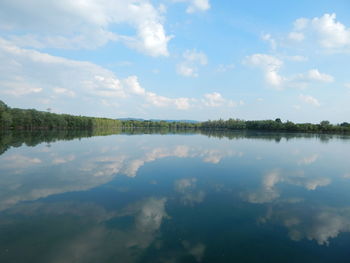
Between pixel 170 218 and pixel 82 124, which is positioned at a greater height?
pixel 82 124

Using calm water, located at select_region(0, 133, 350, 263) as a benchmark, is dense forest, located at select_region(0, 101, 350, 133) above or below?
above

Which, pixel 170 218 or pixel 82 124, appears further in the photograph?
pixel 82 124

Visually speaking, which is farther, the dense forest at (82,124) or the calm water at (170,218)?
the dense forest at (82,124)

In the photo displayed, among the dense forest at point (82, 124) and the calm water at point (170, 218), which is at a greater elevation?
the dense forest at point (82, 124)

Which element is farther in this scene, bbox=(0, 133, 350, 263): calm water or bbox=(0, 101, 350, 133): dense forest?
bbox=(0, 101, 350, 133): dense forest

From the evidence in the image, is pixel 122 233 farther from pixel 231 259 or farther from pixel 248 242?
pixel 248 242

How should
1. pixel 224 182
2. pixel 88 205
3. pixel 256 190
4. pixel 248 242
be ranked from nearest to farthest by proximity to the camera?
pixel 248 242
pixel 88 205
pixel 256 190
pixel 224 182

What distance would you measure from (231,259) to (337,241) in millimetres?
3715

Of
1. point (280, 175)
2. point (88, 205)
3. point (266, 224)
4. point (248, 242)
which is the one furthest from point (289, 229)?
point (280, 175)

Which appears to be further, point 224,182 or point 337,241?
point 224,182

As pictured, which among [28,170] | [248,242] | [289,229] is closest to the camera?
[248,242]

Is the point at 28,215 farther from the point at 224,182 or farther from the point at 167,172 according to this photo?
the point at 224,182

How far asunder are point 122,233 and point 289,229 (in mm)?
5638

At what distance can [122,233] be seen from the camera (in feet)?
21.0
